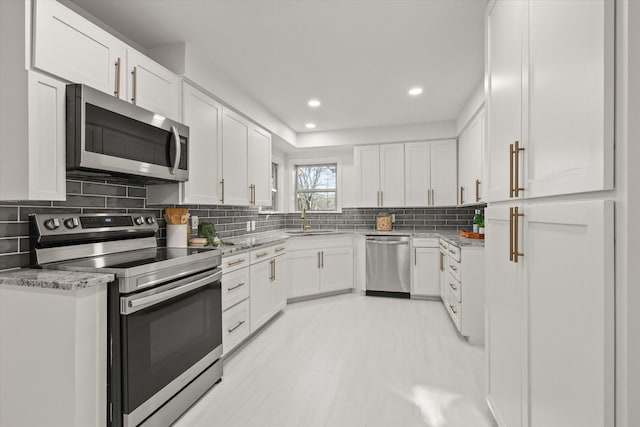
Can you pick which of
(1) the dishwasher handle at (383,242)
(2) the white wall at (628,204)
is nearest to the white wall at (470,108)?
(1) the dishwasher handle at (383,242)

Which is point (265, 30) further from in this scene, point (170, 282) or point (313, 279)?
point (313, 279)

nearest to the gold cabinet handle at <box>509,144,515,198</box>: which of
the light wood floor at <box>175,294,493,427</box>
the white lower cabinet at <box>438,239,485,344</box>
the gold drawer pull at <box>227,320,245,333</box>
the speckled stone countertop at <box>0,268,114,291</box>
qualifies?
the light wood floor at <box>175,294,493,427</box>

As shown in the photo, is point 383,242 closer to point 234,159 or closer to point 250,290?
point 250,290

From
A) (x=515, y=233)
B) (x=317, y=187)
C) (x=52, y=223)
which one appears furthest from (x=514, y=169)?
(x=317, y=187)

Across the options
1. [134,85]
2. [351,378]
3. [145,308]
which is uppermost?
[134,85]

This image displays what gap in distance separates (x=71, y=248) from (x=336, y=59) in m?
2.34

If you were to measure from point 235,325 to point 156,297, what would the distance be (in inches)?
43.5

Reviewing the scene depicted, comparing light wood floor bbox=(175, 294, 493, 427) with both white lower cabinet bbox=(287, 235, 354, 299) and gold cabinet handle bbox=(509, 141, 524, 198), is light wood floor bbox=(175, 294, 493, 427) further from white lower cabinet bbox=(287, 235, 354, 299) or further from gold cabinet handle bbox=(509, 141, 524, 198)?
gold cabinet handle bbox=(509, 141, 524, 198)

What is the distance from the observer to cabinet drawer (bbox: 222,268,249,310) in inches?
98.4

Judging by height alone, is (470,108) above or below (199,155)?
above

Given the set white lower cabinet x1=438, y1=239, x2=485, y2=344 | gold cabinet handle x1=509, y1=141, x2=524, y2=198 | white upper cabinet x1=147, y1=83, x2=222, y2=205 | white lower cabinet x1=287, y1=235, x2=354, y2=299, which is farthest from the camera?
white lower cabinet x1=287, y1=235, x2=354, y2=299

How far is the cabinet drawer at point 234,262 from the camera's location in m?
2.50

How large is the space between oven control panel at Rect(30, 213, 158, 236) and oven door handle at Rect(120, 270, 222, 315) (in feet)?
2.10

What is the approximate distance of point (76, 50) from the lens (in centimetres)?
165
